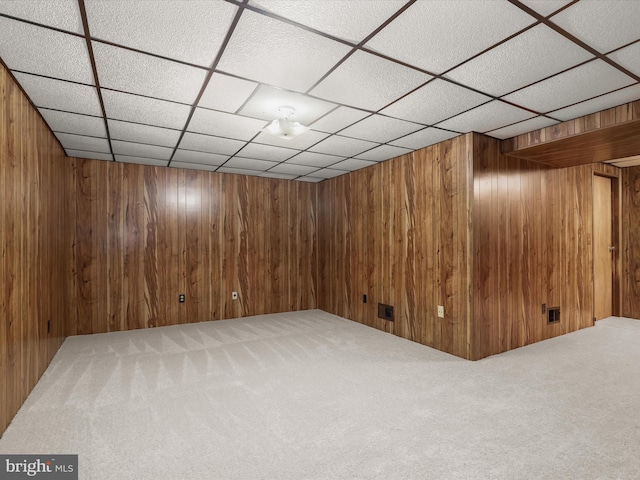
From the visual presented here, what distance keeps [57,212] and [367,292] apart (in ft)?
13.6

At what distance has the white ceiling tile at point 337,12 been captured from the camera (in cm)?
159

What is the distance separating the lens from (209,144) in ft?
12.8

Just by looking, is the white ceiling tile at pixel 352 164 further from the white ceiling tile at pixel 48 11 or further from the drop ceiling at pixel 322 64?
the white ceiling tile at pixel 48 11

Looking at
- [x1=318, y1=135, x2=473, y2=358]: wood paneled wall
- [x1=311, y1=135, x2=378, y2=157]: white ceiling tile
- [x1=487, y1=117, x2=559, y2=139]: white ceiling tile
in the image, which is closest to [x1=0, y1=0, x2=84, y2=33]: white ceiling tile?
[x1=311, y1=135, x2=378, y2=157]: white ceiling tile

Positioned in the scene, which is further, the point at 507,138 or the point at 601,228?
the point at 601,228

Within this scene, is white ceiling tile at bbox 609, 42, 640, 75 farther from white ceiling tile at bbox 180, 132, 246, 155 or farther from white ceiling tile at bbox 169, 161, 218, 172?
white ceiling tile at bbox 169, 161, 218, 172

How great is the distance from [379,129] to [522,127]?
1442mm

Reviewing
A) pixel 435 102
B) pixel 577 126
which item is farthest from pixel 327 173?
pixel 577 126

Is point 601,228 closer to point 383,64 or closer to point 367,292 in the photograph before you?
point 367,292

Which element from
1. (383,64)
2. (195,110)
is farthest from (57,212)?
(383,64)

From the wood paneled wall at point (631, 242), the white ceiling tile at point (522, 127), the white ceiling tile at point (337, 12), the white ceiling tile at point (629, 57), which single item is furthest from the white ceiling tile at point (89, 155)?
the wood paneled wall at point (631, 242)

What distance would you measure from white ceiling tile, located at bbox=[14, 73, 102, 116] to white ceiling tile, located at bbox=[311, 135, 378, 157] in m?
2.22

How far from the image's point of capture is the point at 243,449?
75.9 inches

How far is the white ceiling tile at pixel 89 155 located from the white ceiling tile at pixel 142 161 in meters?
0.12
